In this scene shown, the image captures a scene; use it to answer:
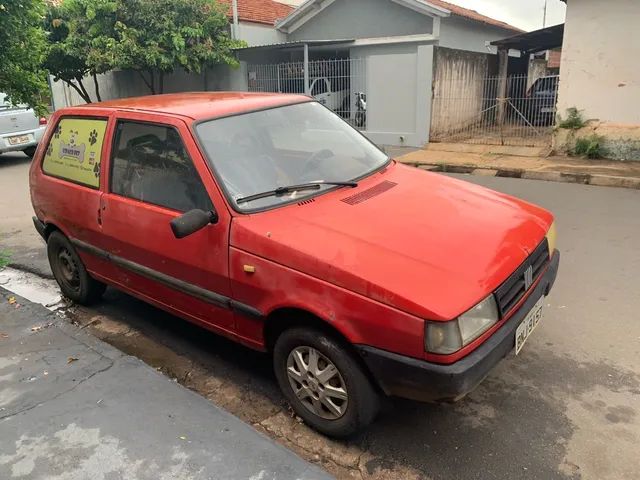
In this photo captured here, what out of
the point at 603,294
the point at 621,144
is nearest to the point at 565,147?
the point at 621,144

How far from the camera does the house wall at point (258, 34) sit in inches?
666

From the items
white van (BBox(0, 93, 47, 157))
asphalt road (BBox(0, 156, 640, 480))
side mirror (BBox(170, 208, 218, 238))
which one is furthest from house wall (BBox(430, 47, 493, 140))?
side mirror (BBox(170, 208, 218, 238))

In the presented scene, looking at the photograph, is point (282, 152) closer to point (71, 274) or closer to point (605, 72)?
point (71, 274)

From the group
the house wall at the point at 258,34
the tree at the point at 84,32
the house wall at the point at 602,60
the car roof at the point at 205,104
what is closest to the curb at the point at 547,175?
the house wall at the point at 602,60

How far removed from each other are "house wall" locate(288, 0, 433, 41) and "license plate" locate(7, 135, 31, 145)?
29.8 feet

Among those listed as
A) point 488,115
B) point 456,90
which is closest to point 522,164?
point 456,90

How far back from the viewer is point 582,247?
5523 mm

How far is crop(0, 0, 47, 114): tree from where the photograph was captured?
5.50 meters

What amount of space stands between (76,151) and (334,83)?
1096 centimetres

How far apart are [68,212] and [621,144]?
9744mm

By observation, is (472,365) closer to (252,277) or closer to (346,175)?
(252,277)

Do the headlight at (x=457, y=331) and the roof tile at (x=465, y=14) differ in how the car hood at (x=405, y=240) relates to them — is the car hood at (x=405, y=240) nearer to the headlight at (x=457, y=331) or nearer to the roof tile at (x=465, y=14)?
the headlight at (x=457, y=331)

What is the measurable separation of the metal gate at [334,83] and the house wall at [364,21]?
7.14ft

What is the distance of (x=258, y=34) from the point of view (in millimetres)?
17328
